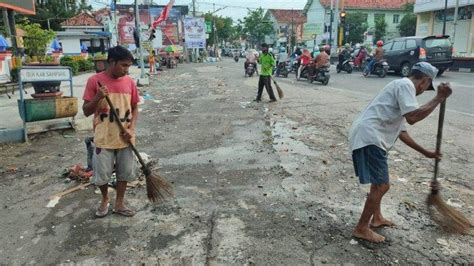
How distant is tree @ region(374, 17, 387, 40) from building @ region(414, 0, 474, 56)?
15072mm

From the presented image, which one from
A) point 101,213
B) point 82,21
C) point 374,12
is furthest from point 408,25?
point 101,213

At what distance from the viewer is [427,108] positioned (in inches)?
114

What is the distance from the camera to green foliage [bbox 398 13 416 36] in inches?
1842

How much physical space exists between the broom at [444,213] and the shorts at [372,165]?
0.54m

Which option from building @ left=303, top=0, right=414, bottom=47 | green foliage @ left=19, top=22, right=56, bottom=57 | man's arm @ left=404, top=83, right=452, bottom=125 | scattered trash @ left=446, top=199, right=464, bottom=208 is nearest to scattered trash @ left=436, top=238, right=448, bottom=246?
scattered trash @ left=446, top=199, right=464, bottom=208

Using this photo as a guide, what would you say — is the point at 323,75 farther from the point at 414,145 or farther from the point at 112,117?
the point at 112,117

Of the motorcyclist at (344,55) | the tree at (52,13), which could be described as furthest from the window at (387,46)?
the tree at (52,13)

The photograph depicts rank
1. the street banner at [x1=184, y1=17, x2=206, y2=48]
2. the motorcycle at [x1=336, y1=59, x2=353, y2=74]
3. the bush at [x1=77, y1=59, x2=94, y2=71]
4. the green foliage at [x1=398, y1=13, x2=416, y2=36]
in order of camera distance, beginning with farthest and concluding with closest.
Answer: the green foliage at [x1=398, y1=13, x2=416, y2=36]
the street banner at [x1=184, y1=17, x2=206, y2=48]
the bush at [x1=77, y1=59, x2=94, y2=71]
the motorcycle at [x1=336, y1=59, x2=353, y2=74]

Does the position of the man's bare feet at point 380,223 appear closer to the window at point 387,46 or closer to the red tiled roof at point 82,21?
the window at point 387,46

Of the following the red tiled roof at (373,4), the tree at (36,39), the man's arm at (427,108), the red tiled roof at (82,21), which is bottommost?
the man's arm at (427,108)

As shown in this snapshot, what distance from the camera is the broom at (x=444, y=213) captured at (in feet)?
10.9

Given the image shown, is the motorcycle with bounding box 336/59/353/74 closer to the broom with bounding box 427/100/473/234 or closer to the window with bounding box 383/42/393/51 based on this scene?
the window with bounding box 383/42/393/51

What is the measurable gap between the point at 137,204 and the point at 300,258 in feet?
6.25

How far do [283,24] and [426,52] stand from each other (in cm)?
5964
